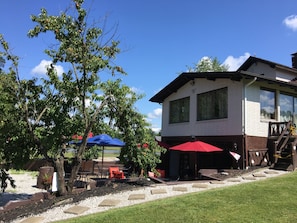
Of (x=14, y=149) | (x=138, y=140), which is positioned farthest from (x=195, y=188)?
(x=14, y=149)

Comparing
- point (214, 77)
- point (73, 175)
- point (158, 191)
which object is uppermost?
point (214, 77)

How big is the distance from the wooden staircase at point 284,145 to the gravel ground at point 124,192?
0.73 metres

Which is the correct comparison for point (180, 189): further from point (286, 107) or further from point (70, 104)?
point (286, 107)

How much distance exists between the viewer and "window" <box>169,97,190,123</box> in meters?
17.7

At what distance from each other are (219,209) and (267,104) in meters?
9.27

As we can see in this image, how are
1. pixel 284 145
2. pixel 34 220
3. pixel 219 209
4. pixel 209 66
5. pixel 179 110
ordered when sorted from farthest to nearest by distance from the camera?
1. pixel 209 66
2. pixel 179 110
3. pixel 284 145
4. pixel 34 220
5. pixel 219 209

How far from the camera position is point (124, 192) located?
9211mm

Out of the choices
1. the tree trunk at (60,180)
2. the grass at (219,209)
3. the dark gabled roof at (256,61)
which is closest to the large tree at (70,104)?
the tree trunk at (60,180)

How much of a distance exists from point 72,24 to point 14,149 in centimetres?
434

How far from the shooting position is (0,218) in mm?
7641

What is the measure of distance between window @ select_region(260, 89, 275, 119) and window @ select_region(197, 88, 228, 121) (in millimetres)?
1695

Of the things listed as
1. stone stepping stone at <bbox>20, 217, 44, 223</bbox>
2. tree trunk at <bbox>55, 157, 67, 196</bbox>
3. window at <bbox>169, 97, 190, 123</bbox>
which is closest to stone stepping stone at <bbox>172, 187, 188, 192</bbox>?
tree trunk at <bbox>55, 157, 67, 196</bbox>

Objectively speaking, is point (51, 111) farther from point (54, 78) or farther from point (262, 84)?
point (262, 84)

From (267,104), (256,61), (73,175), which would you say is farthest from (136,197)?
(256,61)
